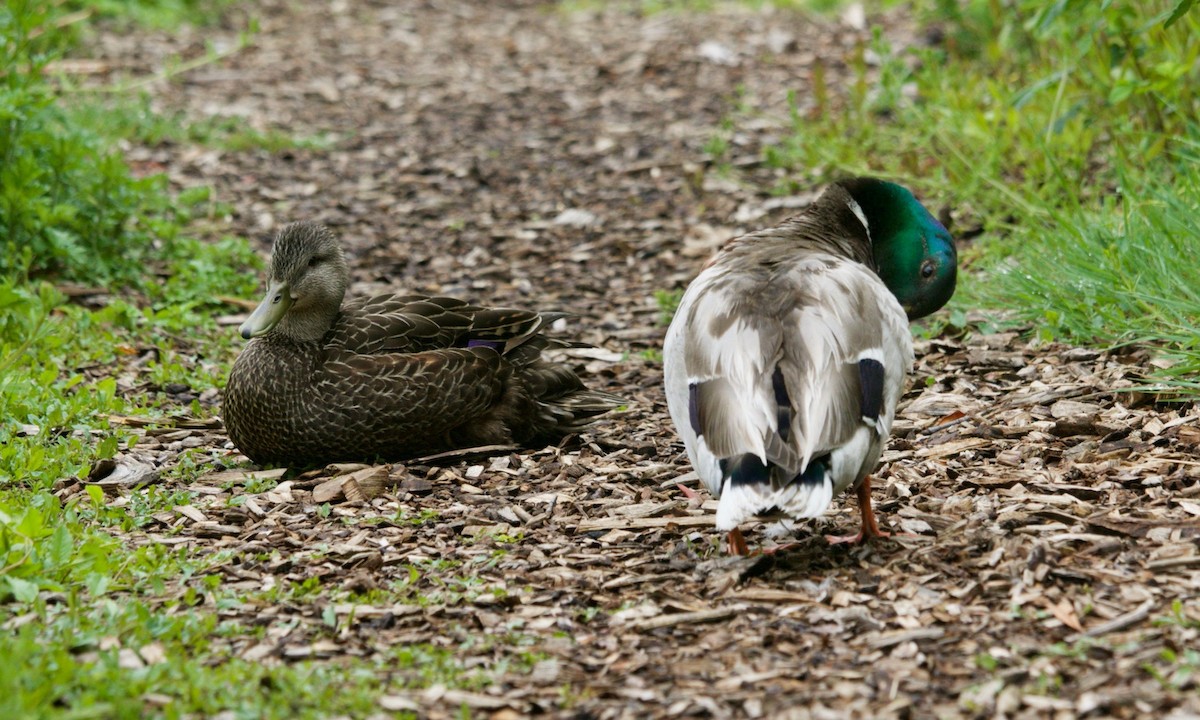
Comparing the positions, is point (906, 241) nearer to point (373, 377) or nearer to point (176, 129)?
point (373, 377)

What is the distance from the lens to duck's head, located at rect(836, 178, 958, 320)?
17.2 feet

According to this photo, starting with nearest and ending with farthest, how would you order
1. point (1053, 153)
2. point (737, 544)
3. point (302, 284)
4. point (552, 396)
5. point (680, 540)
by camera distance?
point (737, 544) → point (680, 540) → point (302, 284) → point (552, 396) → point (1053, 153)

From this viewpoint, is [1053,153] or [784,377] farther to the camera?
[1053,153]

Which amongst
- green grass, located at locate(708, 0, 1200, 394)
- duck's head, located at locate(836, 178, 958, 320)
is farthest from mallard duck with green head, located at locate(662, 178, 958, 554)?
green grass, located at locate(708, 0, 1200, 394)

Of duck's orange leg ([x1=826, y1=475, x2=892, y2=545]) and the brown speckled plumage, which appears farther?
the brown speckled plumage

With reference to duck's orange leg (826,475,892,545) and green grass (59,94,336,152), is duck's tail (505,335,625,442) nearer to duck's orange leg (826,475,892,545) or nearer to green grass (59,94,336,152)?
duck's orange leg (826,475,892,545)

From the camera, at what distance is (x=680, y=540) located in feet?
14.2

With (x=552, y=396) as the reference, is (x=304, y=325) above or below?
above

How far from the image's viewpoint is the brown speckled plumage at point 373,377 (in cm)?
502

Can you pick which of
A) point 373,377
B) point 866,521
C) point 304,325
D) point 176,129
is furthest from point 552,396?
point 176,129

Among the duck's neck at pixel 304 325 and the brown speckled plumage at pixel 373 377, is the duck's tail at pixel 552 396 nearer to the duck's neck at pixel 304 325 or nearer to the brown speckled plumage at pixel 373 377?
the brown speckled plumage at pixel 373 377

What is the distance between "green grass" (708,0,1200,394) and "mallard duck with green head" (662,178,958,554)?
4.69 feet

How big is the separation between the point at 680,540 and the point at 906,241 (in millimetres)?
1663

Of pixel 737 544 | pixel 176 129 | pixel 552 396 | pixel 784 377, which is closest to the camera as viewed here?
pixel 784 377
